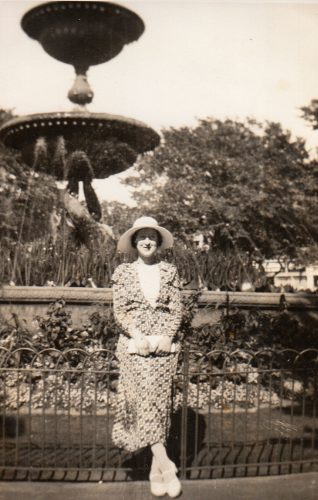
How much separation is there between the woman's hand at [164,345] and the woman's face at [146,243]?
660 mm

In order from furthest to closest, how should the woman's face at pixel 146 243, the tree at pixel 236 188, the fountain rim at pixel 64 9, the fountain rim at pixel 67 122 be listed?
the tree at pixel 236 188, the fountain rim at pixel 67 122, the fountain rim at pixel 64 9, the woman's face at pixel 146 243

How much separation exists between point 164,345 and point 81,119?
→ 518cm

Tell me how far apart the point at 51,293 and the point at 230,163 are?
19.8 m

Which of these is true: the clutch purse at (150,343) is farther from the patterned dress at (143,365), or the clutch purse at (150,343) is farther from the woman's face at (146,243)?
the woman's face at (146,243)

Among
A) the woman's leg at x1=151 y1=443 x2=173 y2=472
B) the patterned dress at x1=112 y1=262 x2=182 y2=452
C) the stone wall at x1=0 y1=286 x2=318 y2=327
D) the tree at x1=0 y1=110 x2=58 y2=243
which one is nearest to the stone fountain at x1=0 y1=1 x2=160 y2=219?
the stone wall at x1=0 y1=286 x2=318 y2=327

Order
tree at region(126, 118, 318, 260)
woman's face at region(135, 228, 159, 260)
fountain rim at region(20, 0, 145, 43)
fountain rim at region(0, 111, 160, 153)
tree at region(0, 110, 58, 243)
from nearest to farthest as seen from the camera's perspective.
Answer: woman's face at region(135, 228, 159, 260)
fountain rim at region(20, 0, 145, 43)
fountain rim at region(0, 111, 160, 153)
tree at region(0, 110, 58, 243)
tree at region(126, 118, 318, 260)

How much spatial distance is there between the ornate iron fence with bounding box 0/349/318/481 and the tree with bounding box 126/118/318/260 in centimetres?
1737

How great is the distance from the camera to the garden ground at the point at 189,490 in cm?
372

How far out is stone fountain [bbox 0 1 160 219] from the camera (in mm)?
7250

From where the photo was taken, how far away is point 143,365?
3740 mm

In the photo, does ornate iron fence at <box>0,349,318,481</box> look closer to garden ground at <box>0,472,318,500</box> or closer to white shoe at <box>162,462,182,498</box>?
garden ground at <box>0,472,318,500</box>

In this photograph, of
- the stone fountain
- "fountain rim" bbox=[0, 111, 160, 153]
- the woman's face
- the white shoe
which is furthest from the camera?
"fountain rim" bbox=[0, 111, 160, 153]

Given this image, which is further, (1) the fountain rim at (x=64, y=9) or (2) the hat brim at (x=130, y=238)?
(1) the fountain rim at (x=64, y=9)

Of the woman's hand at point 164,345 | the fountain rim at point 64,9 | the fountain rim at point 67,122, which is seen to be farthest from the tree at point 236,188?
the woman's hand at point 164,345
